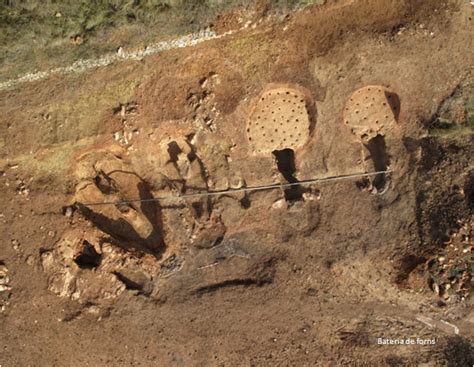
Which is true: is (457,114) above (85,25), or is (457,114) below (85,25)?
below

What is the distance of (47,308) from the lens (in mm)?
14031

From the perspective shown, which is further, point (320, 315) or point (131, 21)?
point (320, 315)

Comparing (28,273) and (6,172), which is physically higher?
(6,172)

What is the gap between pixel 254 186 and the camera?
1451 cm

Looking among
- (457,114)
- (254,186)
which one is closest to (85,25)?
(254,186)

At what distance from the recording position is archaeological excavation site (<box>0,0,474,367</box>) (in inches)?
538

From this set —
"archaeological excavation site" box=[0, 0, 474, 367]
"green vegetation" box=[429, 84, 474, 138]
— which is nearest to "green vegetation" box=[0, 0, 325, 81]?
"archaeological excavation site" box=[0, 0, 474, 367]

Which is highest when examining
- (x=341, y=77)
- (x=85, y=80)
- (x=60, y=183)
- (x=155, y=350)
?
(x=85, y=80)

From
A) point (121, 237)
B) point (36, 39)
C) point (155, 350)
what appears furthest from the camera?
point (121, 237)

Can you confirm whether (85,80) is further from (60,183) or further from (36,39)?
(60,183)

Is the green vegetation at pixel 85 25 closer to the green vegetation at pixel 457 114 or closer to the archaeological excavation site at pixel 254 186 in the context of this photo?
the archaeological excavation site at pixel 254 186

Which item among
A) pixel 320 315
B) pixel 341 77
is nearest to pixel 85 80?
pixel 341 77

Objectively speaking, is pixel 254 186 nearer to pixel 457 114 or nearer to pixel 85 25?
pixel 457 114

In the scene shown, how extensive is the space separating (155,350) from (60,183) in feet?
19.3
